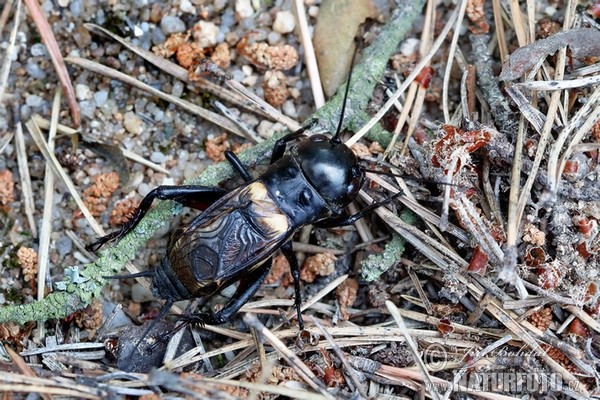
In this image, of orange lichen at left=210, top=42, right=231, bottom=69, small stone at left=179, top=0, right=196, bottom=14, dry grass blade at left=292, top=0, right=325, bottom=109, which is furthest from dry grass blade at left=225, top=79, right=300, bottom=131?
small stone at left=179, top=0, right=196, bottom=14

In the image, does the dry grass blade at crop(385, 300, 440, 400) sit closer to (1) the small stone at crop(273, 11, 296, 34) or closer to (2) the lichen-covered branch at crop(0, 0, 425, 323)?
(2) the lichen-covered branch at crop(0, 0, 425, 323)

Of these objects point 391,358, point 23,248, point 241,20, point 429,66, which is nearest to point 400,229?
point 391,358

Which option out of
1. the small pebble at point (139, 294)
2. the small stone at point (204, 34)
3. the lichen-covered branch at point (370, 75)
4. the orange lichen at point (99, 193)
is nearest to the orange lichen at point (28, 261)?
the orange lichen at point (99, 193)

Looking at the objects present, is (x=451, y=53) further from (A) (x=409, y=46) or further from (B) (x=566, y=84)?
(B) (x=566, y=84)

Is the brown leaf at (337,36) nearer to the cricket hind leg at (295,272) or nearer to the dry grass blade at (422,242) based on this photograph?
the dry grass blade at (422,242)

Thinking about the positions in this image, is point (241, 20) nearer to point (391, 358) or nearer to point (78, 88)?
point (78, 88)

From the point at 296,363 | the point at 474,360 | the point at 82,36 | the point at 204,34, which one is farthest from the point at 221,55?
→ the point at 474,360

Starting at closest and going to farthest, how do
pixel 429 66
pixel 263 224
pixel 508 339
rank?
pixel 508 339, pixel 263 224, pixel 429 66
